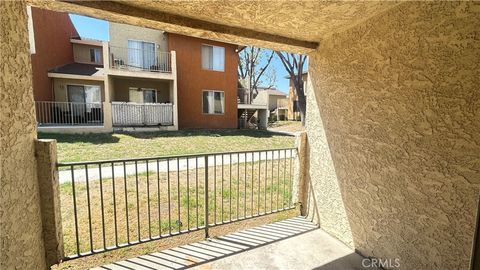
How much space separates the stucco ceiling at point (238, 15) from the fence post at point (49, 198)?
4.15 ft

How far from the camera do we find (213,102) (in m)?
14.1

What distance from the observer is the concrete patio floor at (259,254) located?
7.93ft

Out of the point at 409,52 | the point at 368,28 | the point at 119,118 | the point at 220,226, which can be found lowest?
the point at 220,226

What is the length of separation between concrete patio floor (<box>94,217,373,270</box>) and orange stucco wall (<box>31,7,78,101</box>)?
37.1 ft

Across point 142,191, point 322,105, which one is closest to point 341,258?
point 322,105

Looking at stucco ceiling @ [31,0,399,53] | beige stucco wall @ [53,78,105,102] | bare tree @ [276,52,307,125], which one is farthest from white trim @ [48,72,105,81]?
bare tree @ [276,52,307,125]

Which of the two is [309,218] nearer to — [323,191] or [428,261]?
[323,191]

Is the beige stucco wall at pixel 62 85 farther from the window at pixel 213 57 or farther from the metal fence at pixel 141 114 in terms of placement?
the window at pixel 213 57

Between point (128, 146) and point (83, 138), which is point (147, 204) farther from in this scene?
point (83, 138)

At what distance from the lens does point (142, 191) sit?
4383 mm

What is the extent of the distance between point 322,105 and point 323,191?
1.17 metres

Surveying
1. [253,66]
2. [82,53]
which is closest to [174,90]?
[82,53]

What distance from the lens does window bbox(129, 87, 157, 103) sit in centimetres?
1282

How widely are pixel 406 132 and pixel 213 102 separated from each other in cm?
1265
